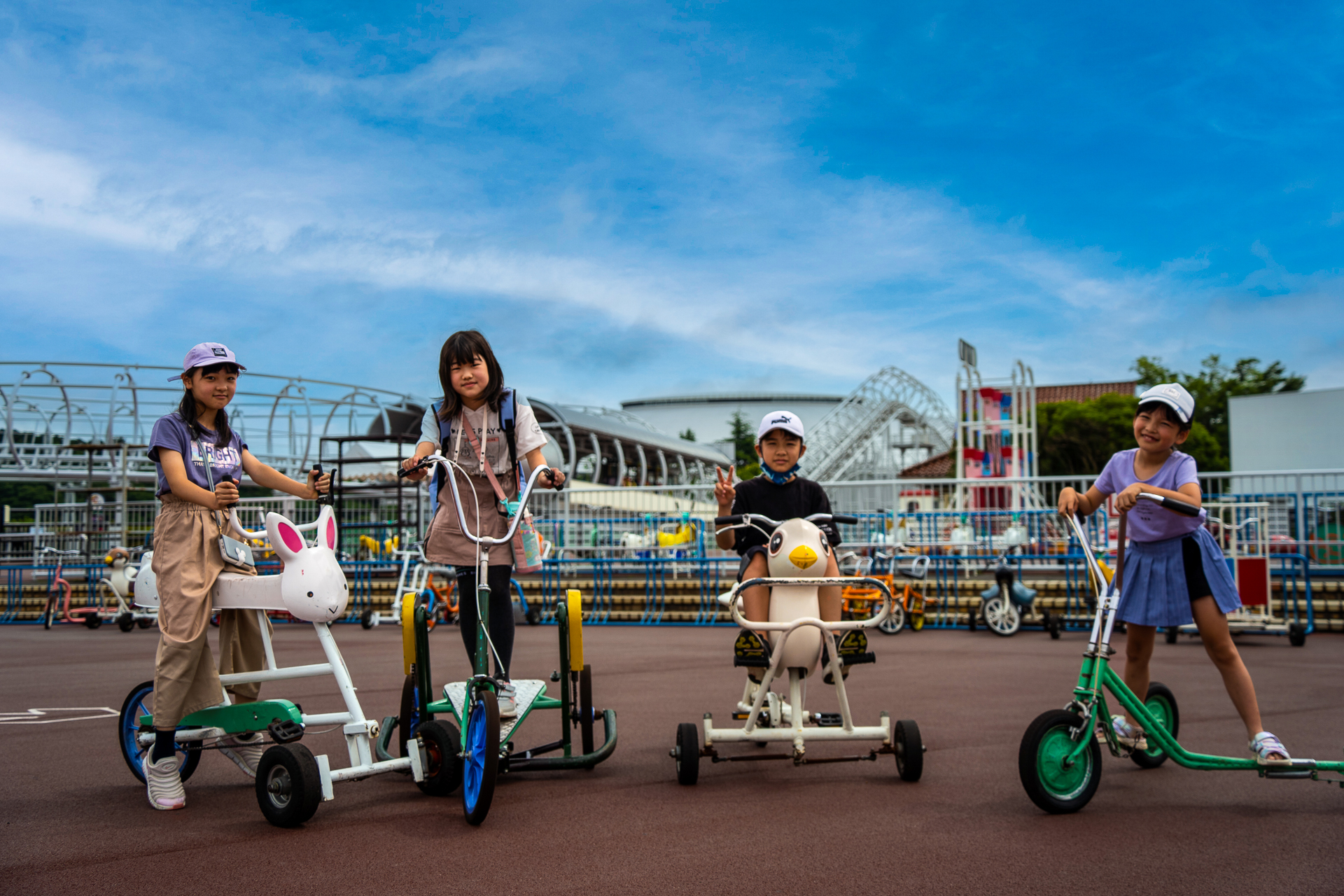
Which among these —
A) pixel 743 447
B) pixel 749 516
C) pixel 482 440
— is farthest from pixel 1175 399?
pixel 743 447

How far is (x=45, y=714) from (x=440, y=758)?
161 inches

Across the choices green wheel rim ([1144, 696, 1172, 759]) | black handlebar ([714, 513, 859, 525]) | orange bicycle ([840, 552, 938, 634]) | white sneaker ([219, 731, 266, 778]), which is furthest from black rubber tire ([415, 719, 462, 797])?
orange bicycle ([840, 552, 938, 634])

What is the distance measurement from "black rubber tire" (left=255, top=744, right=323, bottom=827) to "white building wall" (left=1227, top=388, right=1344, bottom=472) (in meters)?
32.1

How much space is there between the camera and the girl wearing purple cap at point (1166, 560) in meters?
4.11

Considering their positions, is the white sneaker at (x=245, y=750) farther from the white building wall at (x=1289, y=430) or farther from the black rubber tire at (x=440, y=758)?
the white building wall at (x=1289, y=430)

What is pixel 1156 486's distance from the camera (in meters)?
4.15

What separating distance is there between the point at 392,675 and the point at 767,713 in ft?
14.3

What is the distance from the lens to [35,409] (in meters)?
27.2

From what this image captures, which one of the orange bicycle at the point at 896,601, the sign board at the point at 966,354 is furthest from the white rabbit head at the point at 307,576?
the sign board at the point at 966,354

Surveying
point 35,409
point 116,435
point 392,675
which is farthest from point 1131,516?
point 35,409

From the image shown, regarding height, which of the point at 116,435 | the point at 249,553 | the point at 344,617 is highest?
the point at 116,435

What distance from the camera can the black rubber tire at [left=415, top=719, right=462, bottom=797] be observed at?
410 cm

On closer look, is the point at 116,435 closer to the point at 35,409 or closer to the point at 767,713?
the point at 35,409

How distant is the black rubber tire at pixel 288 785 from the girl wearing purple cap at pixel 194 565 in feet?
1.40
